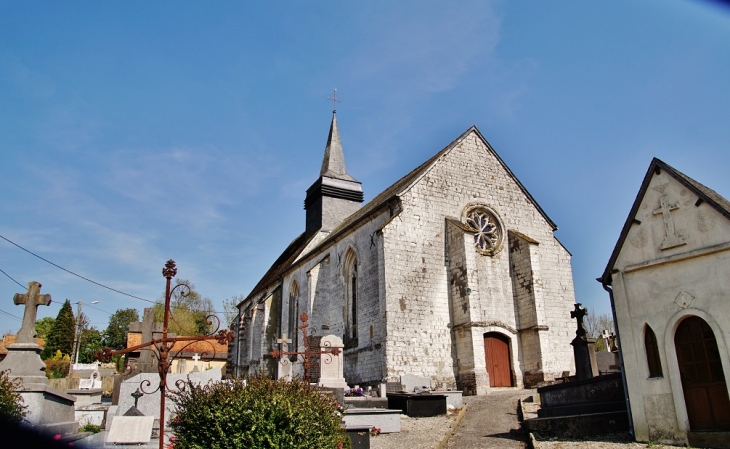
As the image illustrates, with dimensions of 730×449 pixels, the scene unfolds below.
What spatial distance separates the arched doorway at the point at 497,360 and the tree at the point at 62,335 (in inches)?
2119

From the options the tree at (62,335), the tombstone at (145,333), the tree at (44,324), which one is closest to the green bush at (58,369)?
the tree at (62,335)

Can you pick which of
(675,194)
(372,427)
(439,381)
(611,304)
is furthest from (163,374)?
(439,381)

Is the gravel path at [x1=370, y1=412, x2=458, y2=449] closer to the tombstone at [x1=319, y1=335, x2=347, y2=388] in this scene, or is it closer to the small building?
the tombstone at [x1=319, y1=335, x2=347, y2=388]

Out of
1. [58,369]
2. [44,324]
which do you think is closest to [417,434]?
[58,369]

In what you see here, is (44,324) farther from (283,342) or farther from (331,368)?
(331,368)

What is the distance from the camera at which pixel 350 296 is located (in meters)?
21.9

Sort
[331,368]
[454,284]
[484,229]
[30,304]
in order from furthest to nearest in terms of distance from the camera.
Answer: [484,229], [454,284], [331,368], [30,304]

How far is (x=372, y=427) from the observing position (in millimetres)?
10805

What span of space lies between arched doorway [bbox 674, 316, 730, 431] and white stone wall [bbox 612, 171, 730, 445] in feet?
0.40

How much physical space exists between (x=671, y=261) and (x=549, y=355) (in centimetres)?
1068

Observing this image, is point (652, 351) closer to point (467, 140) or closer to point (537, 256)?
point (537, 256)

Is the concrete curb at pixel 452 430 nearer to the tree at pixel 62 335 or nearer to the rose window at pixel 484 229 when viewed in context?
the rose window at pixel 484 229

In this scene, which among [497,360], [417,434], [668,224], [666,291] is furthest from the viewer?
[497,360]

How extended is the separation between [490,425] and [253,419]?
731cm
